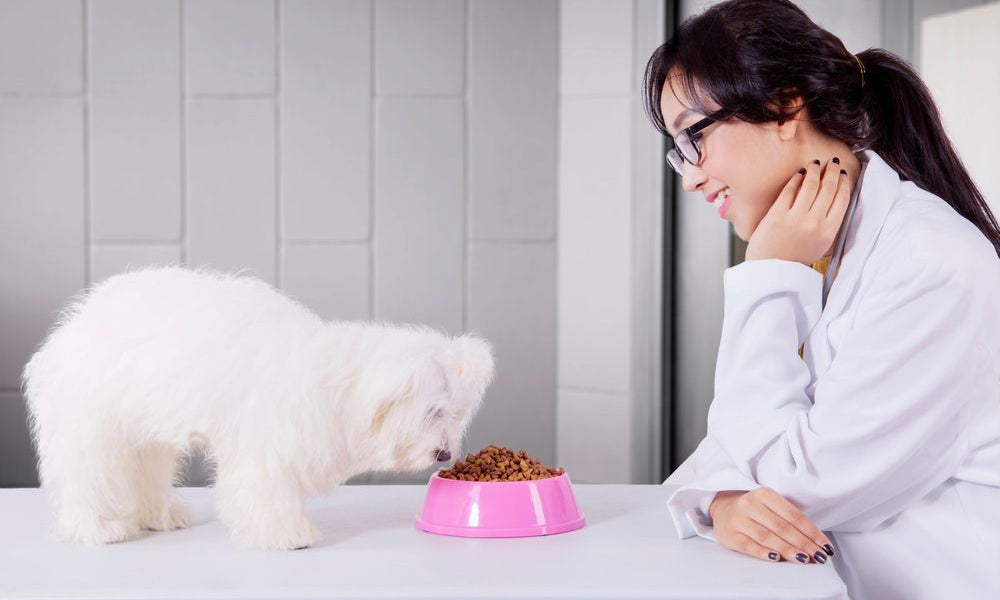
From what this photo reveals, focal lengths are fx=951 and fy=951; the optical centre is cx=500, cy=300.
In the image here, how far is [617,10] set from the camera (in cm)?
322

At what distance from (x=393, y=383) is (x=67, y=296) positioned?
2.66m

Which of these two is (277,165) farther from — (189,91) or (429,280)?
(429,280)

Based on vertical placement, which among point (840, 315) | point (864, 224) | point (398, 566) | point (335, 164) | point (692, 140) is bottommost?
point (398, 566)

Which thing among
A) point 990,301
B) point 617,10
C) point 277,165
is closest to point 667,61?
point 990,301

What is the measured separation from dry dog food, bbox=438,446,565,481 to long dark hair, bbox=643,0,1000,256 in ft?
1.77

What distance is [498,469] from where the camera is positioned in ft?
4.04

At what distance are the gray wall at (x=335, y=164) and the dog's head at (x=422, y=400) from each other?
2134mm

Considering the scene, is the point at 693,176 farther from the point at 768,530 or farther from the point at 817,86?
the point at 768,530

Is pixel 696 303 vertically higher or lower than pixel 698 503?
higher

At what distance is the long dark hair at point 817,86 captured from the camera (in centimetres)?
128

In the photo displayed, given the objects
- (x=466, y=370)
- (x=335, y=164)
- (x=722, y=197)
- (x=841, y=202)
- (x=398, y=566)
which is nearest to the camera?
(x=398, y=566)

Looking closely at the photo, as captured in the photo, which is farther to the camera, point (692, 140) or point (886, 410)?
point (692, 140)

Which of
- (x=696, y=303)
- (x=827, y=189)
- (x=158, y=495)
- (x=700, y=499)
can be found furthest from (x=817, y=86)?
(x=696, y=303)

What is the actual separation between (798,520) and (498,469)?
0.37 meters
